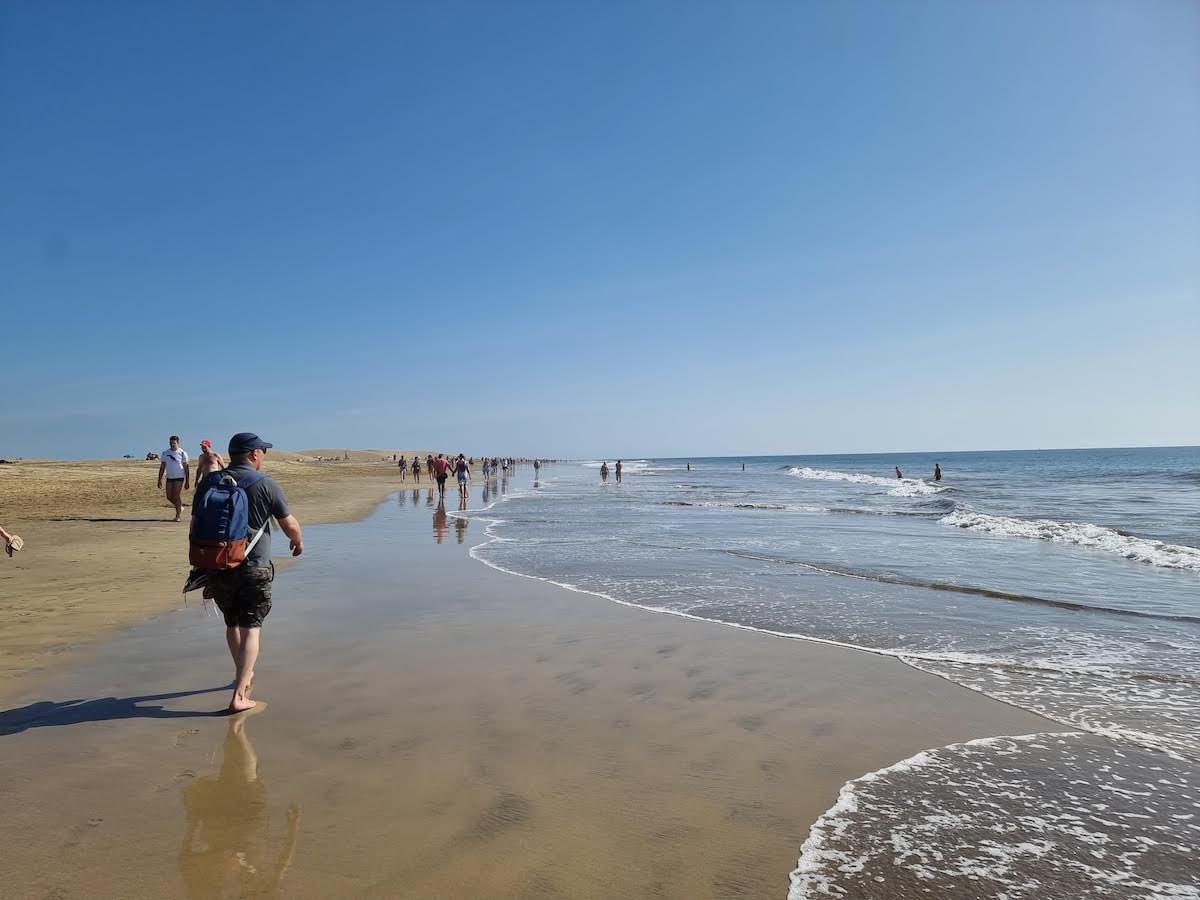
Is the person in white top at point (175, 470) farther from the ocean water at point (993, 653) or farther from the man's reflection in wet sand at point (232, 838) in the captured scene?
the man's reflection in wet sand at point (232, 838)

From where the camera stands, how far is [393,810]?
332cm

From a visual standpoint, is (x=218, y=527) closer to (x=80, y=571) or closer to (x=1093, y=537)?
(x=80, y=571)

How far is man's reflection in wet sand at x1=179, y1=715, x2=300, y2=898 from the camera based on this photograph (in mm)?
2693

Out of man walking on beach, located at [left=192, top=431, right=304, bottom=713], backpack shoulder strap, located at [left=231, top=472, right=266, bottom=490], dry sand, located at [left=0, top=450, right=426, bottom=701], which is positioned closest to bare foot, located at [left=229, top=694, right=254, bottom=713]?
man walking on beach, located at [left=192, top=431, right=304, bottom=713]

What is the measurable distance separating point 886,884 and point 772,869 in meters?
0.51

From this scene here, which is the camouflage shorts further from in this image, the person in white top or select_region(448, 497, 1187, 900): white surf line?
the person in white top

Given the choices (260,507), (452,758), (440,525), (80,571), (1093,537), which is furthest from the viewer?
(440,525)

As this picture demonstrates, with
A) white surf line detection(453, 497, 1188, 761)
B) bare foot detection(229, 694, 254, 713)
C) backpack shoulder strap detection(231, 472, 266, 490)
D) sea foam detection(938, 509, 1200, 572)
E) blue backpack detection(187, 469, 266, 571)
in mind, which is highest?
backpack shoulder strap detection(231, 472, 266, 490)

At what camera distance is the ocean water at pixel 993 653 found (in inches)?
121

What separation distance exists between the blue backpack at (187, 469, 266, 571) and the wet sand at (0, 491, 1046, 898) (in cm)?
112

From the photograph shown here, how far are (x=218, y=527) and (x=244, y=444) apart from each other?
781mm

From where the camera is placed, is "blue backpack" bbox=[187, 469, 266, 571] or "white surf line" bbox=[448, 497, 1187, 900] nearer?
"white surf line" bbox=[448, 497, 1187, 900]

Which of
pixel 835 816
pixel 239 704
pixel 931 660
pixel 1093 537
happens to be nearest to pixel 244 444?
pixel 239 704

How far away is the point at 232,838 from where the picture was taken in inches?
118
